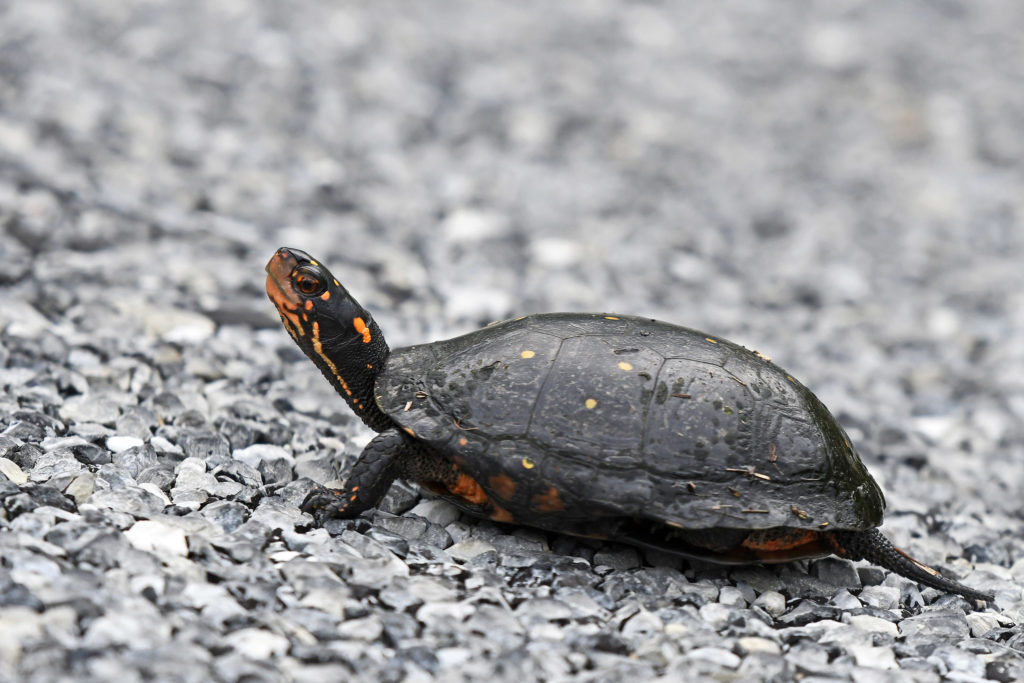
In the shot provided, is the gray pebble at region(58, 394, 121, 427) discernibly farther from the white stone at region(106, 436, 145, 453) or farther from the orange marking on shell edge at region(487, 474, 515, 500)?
the orange marking on shell edge at region(487, 474, 515, 500)

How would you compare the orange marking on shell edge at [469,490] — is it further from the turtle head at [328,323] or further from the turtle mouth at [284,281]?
the turtle mouth at [284,281]

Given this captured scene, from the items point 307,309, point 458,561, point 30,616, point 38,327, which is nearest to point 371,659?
point 458,561

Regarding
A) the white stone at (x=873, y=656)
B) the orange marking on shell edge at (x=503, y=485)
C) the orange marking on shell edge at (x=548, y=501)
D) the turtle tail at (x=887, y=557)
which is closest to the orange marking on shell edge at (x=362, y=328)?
the orange marking on shell edge at (x=503, y=485)

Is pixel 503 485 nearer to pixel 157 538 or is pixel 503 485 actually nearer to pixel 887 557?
pixel 157 538

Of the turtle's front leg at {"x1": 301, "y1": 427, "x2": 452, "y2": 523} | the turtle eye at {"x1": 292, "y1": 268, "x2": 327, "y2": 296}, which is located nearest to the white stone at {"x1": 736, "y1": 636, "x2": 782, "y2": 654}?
the turtle's front leg at {"x1": 301, "y1": 427, "x2": 452, "y2": 523}

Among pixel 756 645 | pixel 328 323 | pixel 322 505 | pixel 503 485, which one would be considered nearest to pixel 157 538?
pixel 322 505

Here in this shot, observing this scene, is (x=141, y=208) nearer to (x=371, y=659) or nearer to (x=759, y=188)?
(x=371, y=659)
